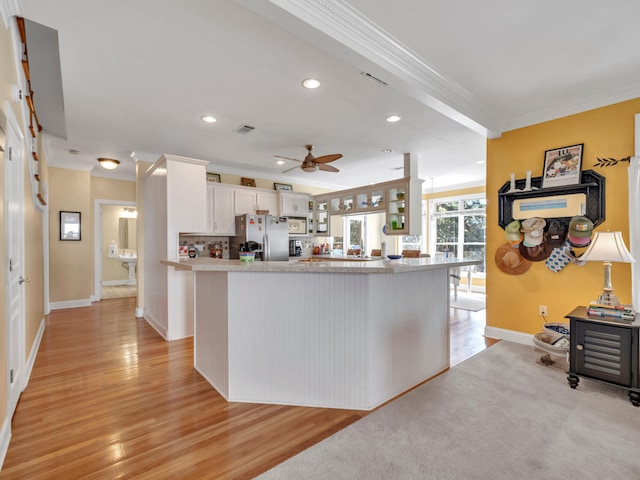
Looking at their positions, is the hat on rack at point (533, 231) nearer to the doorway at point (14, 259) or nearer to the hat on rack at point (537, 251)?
the hat on rack at point (537, 251)

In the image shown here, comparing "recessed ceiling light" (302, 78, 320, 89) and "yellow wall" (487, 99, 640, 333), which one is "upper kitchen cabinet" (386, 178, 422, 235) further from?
"recessed ceiling light" (302, 78, 320, 89)

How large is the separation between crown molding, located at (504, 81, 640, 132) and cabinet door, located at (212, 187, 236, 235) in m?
4.30

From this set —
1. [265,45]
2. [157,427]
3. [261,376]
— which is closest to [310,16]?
[265,45]

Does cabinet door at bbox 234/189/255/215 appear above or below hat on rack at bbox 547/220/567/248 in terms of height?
above

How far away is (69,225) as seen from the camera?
18.8 feet

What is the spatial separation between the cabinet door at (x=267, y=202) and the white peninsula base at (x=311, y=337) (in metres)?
3.64

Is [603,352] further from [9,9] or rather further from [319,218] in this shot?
[319,218]

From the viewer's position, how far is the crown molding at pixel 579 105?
116 inches

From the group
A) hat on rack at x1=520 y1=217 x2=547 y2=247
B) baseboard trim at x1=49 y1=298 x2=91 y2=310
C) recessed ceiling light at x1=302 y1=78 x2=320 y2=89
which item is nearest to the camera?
recessed ceiling light at x1=302 y1=78 x2=320 y2=89

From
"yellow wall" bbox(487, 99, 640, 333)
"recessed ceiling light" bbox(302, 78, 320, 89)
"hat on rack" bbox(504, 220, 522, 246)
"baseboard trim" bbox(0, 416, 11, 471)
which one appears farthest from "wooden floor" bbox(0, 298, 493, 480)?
"recessed ceiling light" bbox(302, 78, 320, 89)

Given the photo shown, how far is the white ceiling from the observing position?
6.40 ft

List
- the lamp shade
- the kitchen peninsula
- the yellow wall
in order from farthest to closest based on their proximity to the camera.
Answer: the yellow wall → the lamp shade → the kitchen peninsula

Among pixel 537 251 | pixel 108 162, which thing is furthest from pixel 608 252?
pixel 108 162

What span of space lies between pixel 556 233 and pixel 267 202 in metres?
4.57
